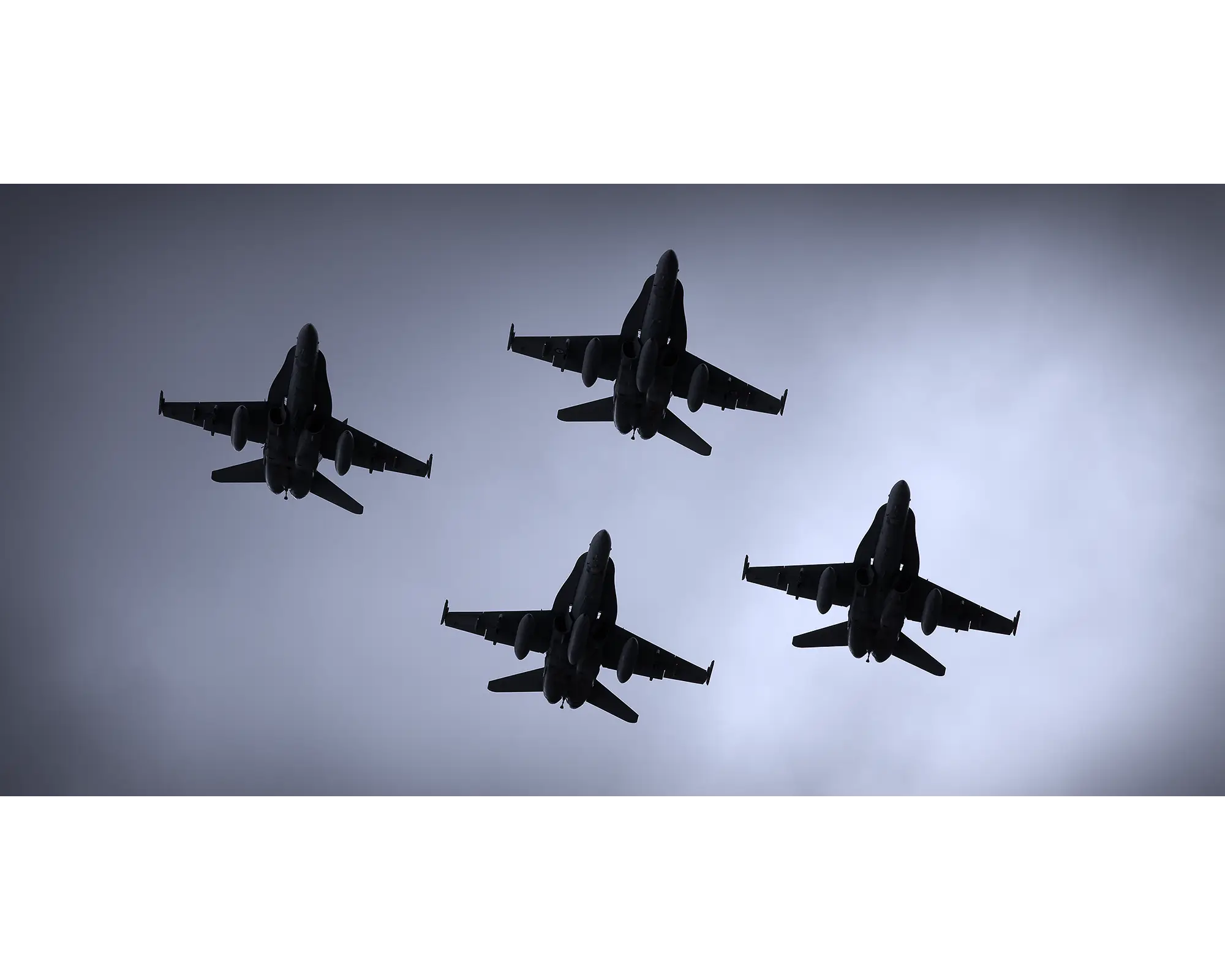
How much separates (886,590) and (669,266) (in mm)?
10837

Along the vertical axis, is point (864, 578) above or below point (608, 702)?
above

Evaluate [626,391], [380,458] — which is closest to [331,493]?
[380,458]

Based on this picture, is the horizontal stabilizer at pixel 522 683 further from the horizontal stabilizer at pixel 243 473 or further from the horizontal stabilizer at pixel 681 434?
the horizontal stabilizer at pixel 243 473

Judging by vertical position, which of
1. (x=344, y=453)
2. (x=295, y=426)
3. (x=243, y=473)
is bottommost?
(x=243, y=473)

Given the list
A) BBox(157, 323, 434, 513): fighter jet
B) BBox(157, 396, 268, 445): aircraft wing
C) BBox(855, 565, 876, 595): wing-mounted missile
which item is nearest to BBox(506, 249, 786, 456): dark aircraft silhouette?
BBox(157, 323, 434, 513): fighter jet

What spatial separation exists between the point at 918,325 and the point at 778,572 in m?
13.5

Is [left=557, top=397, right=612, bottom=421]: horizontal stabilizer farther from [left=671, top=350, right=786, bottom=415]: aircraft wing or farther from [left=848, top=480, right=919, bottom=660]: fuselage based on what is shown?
[left=848, top=480, right=919, bottom=660]: fuselage

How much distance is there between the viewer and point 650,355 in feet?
101

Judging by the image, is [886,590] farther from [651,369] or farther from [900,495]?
[651,369]

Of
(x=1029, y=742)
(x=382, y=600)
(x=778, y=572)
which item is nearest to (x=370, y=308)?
(x=382, y=600)

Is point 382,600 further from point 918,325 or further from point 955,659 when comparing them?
point 955,659

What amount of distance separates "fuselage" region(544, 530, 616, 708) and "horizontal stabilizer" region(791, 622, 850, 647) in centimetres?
596

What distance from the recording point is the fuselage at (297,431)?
3134 centimetres

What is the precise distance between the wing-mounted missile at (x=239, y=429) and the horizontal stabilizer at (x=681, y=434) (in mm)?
11671
